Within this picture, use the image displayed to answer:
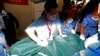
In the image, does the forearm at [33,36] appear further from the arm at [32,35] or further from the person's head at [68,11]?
the person's head at [68,11]

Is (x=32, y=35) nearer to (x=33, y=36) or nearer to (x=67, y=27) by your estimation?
(x=33, y=36)

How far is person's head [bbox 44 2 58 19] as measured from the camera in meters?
1.78

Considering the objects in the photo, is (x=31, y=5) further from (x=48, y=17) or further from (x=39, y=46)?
→ (x=39, y=46)

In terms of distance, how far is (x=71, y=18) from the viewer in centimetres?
196

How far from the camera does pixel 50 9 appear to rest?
1.80 meters

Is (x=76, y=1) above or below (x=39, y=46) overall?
above

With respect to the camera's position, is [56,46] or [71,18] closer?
[56,46]

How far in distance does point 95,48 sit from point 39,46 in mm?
450

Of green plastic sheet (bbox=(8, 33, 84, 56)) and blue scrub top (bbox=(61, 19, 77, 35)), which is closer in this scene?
green plastic sheet (bbox=(8, 33, 84, 56))

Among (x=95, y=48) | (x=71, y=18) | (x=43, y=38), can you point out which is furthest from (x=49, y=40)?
(x=95, y=48)

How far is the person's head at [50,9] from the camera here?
1.78 m

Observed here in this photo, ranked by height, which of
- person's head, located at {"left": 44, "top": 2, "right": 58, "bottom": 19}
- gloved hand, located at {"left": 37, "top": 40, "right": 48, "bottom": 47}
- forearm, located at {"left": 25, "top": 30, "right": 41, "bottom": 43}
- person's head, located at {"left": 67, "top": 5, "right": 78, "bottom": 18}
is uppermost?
person's head, located at {"left": 44, "top": 2, "right": 58, "bottom": 19}

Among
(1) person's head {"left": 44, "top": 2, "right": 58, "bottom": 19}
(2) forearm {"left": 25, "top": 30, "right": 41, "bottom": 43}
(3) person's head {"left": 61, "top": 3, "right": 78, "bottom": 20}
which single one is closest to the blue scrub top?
(3) person's head {"left": 61, "top": 3, "right": 78, "bottom": 20}

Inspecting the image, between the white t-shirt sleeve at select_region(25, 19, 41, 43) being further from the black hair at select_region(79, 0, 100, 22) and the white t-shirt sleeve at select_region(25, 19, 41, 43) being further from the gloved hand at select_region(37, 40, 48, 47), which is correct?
the black hair at select_region(79, 0, 100, 22)
